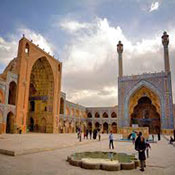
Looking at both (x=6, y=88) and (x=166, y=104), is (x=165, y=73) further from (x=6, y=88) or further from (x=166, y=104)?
(x=6, y=88)

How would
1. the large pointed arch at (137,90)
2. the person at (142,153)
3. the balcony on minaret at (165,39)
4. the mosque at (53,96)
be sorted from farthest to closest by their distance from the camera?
the balcony on minaret at (165,39) → the large pointed arch at (137,90) → the mosque at (53,96) → the person at (142,153)

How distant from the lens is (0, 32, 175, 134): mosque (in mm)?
24484

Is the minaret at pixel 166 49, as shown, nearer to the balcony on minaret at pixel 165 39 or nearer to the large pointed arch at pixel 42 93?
the balcony on minaret at pixel 165 39

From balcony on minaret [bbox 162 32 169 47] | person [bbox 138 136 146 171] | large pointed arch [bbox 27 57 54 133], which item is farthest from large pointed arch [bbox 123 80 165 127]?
person [bbox 138 136 146 171]

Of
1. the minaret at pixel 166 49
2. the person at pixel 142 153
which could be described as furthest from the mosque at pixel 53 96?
Answer: the person at pixel 142 153

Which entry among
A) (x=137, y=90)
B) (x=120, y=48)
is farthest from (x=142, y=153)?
(x=120, y=48)

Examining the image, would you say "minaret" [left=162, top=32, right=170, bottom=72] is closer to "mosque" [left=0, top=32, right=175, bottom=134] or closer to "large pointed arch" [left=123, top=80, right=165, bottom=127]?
"mosque" [left=0, top=32, right=175, bottom=134]

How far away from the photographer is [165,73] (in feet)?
103

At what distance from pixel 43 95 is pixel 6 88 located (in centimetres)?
973

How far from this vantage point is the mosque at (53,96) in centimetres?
2448

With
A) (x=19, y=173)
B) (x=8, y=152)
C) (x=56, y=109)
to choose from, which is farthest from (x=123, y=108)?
(x=19, y=173)

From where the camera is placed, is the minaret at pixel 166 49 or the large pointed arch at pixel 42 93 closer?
the large pointed arch at pixel 42 93

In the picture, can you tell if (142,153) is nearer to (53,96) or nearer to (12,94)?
(12,94)

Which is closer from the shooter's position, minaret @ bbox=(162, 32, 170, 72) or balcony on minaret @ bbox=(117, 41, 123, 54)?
minaret @ bbox=(162, 32, 170, 72)
